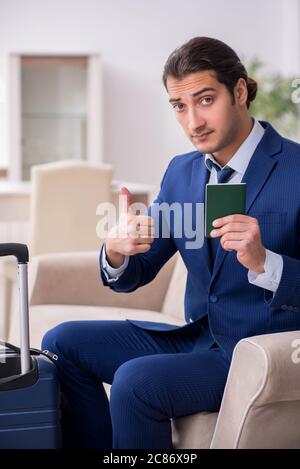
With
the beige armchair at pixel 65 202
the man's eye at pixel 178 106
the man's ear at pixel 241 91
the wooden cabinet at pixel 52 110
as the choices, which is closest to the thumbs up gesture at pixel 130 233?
the man's eye at pixel 178 106

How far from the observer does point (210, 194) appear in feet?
5.07

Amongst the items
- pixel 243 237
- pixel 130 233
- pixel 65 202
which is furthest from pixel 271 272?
pixel 65 202

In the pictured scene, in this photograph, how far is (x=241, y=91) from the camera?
5.83 ft

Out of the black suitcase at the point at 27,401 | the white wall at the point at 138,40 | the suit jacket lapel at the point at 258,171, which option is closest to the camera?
the black suitcase at the point at 27,401

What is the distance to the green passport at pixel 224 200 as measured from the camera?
5.07 ft

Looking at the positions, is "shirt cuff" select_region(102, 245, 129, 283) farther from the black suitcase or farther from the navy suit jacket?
the black suitcase

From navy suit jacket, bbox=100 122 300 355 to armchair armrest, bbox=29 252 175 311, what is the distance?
90cm

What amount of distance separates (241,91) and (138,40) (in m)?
5.33

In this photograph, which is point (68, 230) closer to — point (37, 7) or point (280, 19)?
point (37, 7)

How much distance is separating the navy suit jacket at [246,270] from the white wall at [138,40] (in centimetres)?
522

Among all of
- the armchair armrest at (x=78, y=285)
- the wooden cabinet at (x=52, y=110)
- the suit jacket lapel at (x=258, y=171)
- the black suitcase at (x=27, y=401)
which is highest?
the wooden cabinet at (x=52, y=110)

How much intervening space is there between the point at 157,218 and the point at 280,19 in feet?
18.8

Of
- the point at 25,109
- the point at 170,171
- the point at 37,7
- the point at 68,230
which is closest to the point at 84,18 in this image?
the point at 37,7

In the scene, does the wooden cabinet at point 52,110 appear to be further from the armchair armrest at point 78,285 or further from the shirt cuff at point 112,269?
the shirt cuff at point 112,269
